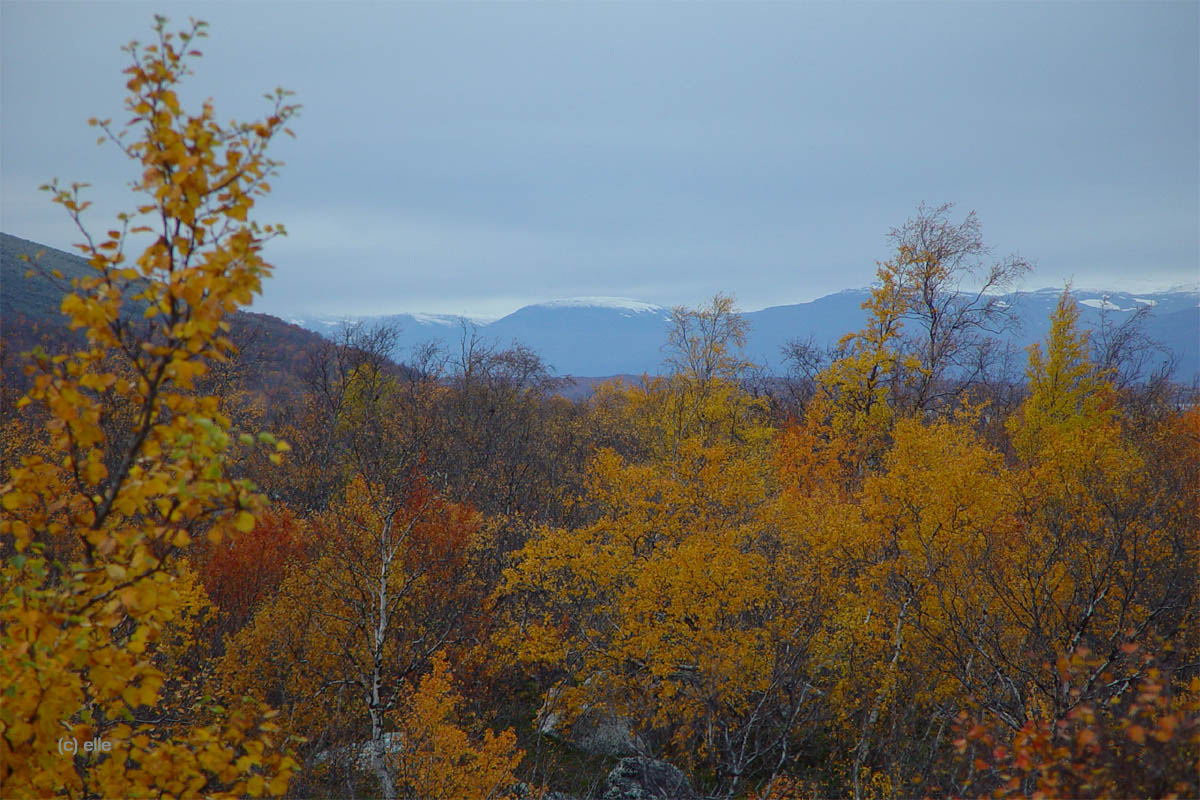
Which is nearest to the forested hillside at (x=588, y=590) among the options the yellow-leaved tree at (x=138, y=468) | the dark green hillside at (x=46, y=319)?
the yellow-leaved tree at (x=138, y=468)

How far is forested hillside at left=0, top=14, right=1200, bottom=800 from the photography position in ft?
11.0

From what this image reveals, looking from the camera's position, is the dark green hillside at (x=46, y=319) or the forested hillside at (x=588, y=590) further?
the dark green hillside at (x=46, y=319)

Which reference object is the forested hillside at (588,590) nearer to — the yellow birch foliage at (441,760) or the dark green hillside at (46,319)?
the yellow birch foliage at (441,760)

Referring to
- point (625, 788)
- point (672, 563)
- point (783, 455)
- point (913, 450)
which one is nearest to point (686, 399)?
point (783, 455)

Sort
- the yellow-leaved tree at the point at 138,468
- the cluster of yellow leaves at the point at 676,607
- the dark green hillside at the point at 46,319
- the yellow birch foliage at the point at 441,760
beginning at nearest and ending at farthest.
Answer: the yellow-leaved tree at the point at 138,468 < the yellow birch foliage at the point at 441,760 < the cluster of yellow leaves at the point at 676,607 < the dark green hillside at the point at 46,319

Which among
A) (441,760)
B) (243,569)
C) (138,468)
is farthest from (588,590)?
(138,468)

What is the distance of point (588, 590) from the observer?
18.9m

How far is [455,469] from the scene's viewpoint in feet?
109

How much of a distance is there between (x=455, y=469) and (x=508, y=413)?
5147mm

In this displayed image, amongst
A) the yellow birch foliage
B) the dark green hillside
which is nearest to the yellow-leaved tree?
the yellow birch foliage

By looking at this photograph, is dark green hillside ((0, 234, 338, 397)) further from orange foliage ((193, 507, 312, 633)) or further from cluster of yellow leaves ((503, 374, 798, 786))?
cluster of yellow leaves ((503, 374, 798, 786))

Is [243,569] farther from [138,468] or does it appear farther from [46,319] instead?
[46,319]

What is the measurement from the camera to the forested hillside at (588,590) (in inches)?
132

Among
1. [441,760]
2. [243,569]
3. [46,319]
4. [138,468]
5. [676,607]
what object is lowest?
[441,760]
